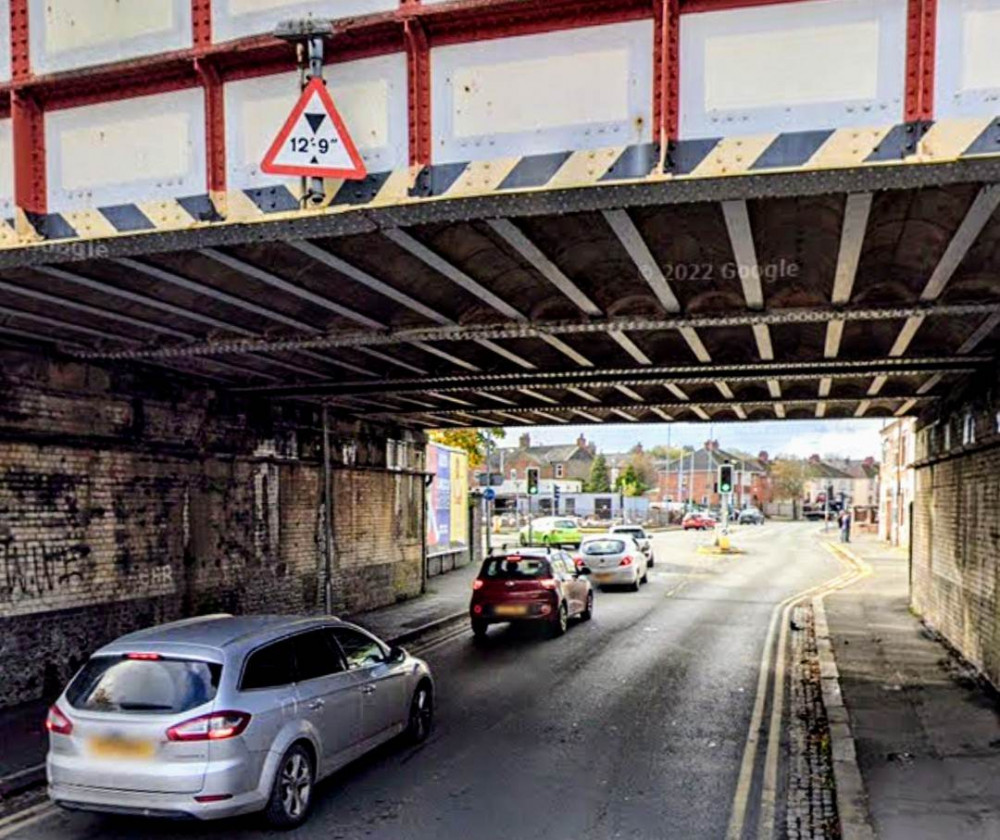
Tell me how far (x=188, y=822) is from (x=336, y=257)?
4.48m

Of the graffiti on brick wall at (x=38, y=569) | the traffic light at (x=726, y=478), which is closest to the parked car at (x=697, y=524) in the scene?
the traffic light at (x=726, y=478)

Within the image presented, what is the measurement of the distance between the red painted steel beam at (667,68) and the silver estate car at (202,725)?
15.7 feet

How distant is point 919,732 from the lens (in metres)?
9.17

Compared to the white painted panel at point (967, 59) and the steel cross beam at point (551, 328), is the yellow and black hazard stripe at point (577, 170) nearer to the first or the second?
the white painted panel at point (967, 59)

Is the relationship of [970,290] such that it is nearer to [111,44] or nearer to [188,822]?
[111,44]

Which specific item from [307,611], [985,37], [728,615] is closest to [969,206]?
[985,37]

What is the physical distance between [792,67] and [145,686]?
19.6 ft

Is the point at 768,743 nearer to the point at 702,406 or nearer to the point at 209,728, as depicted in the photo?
the point at 209,728

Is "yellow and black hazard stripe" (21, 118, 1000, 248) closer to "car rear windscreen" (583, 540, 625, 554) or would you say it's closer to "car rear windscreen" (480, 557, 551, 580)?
"car rear windscreen" (480, 557, 551, 580)

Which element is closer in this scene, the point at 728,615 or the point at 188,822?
the point at 188,822

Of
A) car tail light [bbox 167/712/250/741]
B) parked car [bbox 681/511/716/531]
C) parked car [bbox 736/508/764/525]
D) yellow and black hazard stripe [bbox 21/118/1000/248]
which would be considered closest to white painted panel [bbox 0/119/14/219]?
yellow and black hazard stripe [bbox 21/118/1000/248]

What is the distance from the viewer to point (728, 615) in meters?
19.0

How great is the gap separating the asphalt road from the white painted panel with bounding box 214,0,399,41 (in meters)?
5.78

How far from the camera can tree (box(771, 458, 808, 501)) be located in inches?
4487
